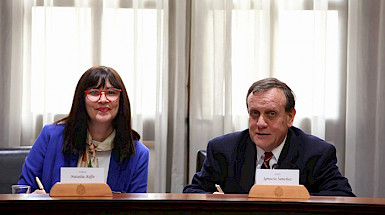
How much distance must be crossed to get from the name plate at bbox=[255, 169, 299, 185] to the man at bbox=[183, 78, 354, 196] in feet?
1.63

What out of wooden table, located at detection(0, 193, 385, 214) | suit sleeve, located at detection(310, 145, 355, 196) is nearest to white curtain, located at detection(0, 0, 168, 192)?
suit sleeve, located at detection(310, 145, 355, 196)

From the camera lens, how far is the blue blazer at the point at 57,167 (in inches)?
102

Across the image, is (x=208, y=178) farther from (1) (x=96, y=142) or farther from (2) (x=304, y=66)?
(2) (x=304, y=66)

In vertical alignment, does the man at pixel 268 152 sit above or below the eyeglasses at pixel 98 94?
below

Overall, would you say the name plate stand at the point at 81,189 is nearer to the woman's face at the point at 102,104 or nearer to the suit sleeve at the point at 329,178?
the woman's face at the point at 102,104

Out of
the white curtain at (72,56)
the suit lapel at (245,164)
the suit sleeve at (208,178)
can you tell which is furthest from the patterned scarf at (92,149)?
the white curtain at (72,56)

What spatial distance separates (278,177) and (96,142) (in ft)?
3.49

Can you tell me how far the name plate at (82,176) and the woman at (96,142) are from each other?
681 mm

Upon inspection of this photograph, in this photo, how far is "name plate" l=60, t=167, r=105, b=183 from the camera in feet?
6.18

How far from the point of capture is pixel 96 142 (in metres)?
2.66

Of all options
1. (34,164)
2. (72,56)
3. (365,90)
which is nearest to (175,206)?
(34,164)

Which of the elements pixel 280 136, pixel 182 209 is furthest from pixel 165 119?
pixel 182 209

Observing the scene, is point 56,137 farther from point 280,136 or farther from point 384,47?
point 384,47

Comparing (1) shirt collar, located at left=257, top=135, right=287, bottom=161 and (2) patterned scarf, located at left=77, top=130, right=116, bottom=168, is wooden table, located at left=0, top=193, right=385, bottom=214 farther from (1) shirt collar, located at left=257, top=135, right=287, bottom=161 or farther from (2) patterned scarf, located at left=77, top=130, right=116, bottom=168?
(2) patterned scarf, located at left=77, top=130, right=116, bottom=168
